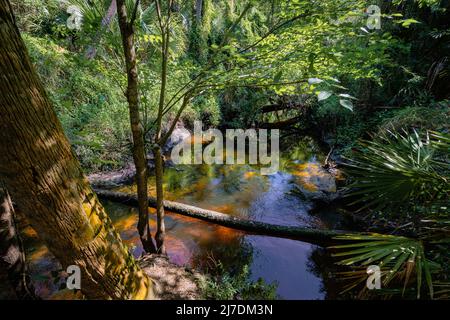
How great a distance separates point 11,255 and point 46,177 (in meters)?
1.34

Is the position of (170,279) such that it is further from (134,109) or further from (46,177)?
(46,177)

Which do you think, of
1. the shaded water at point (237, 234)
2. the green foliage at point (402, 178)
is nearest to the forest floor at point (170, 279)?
the shaded water at point (237, 234)

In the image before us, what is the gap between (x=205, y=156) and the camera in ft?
30.0

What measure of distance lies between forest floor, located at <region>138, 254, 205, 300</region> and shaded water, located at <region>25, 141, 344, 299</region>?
72 centimetres

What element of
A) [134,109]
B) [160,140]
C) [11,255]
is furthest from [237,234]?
[11,255]

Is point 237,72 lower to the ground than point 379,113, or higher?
higher

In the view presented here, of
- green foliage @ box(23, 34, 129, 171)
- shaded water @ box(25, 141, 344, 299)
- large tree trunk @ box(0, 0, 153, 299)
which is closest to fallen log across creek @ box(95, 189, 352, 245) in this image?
shaded water @ box(25, 141, 344, 299)

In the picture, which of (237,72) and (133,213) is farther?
(133,213)

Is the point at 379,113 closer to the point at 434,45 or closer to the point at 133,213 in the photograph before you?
the point at 434,45

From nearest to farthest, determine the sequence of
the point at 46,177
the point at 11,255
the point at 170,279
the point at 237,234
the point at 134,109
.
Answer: the point at 46,177 < the point at 11,255 < the point at 134,109 < the point at 170,279 < the point at 237,234

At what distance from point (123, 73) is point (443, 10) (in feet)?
25.7

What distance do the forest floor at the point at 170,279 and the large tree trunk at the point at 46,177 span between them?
106 centimetres

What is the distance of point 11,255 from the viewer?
80.7 inches
